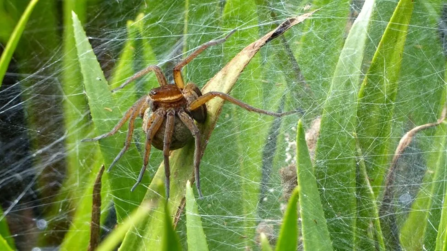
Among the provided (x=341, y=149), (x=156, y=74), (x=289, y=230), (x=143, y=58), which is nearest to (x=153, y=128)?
(x=156, y=74)

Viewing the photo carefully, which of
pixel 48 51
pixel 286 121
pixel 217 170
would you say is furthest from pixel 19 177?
pixel 286 121

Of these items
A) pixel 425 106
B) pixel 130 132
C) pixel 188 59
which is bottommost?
pixel 425 106

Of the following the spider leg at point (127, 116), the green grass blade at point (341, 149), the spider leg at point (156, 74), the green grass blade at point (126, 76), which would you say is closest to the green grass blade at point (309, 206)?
the green grass blade at point (341, 149)

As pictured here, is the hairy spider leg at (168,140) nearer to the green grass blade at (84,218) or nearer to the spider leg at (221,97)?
the spider leg at (221,97)

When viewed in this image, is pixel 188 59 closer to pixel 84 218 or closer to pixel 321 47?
pixel 321 47

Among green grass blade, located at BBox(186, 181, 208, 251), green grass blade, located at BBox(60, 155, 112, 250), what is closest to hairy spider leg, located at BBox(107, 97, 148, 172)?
green grass blade, located at BBox(60, 155, 112, 250)

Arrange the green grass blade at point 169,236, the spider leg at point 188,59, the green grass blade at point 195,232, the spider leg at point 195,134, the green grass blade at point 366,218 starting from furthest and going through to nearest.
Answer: the spider leg at point 188,59 < the spider leg at point 195,134 < the green grass blade at point 366,218 < the green grass blade at point 195,232 < the green grass blade at point 169,236

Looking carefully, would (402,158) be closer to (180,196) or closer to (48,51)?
(180,196)
